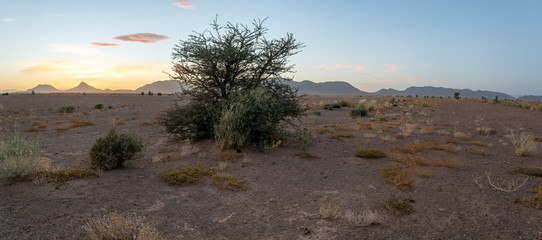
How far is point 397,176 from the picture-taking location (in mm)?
6762

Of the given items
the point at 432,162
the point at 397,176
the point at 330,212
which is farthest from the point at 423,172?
the point at 330,212

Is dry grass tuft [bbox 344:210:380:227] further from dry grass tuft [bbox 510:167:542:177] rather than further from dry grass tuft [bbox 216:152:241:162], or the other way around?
dry grass tuft [bbox 510:167:542:177]

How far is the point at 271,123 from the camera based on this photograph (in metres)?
10.1

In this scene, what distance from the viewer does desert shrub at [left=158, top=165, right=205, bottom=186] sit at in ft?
22.1

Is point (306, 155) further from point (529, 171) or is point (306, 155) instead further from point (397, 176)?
point (529, 171)

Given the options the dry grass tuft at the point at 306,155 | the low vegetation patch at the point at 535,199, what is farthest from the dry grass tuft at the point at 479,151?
the dry grass tuft at the point at 306,155

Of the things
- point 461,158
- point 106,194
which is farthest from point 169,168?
point 461,158

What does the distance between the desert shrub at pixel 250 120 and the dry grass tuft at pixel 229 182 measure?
7.80 feet

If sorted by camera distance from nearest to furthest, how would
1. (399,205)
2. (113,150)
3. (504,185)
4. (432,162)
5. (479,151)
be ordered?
(399,205), (504,185), (113,150), (432,162), (479,151)

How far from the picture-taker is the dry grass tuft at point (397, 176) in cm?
652

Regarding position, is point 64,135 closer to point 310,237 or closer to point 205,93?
point 205,93

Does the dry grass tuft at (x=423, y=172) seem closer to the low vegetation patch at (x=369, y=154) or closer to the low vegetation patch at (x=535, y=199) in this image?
the low vegetation patch at (x=369, y=154)

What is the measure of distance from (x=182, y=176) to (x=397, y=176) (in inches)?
182

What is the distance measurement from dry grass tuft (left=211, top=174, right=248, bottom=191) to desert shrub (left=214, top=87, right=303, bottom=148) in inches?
93.6
